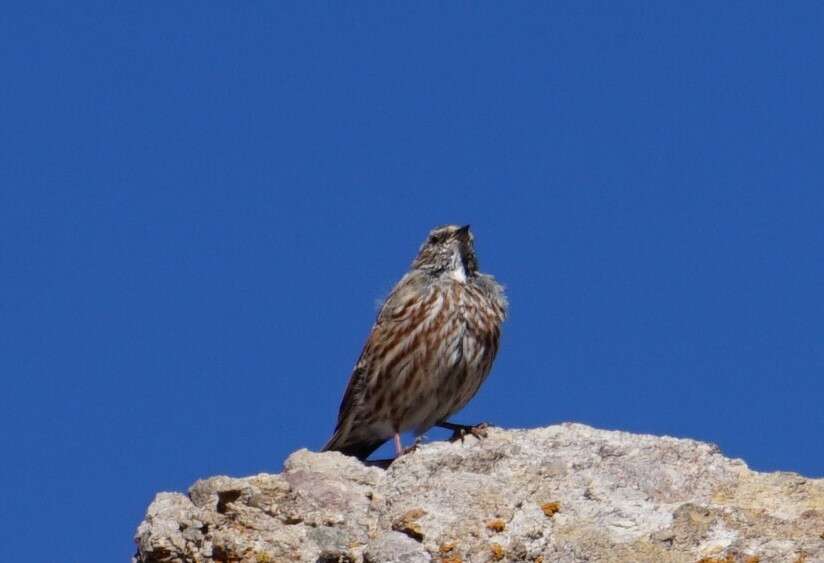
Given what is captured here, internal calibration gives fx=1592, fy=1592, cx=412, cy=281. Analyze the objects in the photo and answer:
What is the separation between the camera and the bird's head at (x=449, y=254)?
468 inches

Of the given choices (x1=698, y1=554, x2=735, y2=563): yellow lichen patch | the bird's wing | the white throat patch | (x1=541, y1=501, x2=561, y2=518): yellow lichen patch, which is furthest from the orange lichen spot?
the white throat patch

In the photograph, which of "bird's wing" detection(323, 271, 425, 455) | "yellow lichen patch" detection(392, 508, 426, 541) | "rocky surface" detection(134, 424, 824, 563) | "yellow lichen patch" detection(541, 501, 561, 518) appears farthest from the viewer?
"bird's wing" detection(323, 271, 425, 455)

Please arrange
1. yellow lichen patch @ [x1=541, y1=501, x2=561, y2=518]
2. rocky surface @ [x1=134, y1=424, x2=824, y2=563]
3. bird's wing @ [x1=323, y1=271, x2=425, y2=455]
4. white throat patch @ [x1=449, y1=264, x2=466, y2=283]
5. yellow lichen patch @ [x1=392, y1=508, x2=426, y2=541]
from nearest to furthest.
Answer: rocky surface @ [x1=134, y1=424, x2=824, y2=563], yellow lichen patch @ [x1=392, y1=508, x2=426, y2=541], yellow lichen patch @ [x1=541, y1=501, x2=561, y2=518], bird's wing @ [x1=323, y1=271, x2=425, y2=455], white throat patch @ [x1=449, y1=264, x2=466, y2=283]

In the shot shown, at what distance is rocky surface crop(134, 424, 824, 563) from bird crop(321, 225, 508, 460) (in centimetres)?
339

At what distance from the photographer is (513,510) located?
22.1ft

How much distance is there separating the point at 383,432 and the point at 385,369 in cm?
46

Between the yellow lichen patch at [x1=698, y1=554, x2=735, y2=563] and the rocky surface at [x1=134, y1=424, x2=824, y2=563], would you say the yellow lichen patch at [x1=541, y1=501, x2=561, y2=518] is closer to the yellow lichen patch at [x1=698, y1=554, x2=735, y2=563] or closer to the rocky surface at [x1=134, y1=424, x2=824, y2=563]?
the rocky surface at [x1=134, y1=424, x2=824, y2=563]

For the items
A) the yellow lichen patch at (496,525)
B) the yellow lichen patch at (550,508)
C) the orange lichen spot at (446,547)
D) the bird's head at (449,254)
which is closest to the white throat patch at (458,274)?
the bird's head at (449,254)

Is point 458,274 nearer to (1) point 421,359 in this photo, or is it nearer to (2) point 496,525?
(1) point 421,359

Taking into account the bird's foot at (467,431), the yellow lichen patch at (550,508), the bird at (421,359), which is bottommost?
the yellow lichen patch at (550,508)

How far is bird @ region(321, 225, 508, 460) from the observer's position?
1104 centimetres

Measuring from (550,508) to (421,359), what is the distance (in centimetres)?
451

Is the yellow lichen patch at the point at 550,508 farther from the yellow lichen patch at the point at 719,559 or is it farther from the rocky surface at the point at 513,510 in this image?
the yellow lichen patch at the point at 719,559

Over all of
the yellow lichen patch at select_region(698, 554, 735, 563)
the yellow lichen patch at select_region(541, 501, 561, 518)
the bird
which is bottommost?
the yellow lichen patch at select_region(698, 554, 735, 563)
